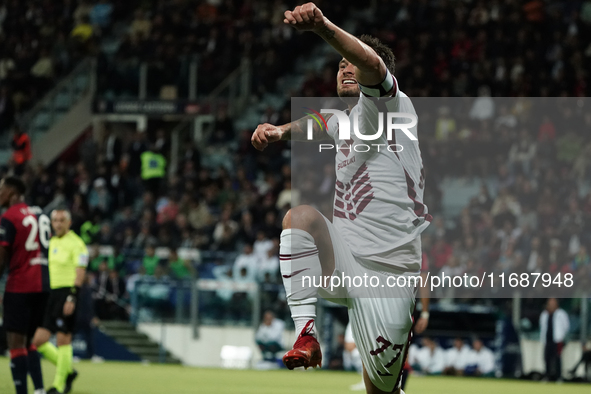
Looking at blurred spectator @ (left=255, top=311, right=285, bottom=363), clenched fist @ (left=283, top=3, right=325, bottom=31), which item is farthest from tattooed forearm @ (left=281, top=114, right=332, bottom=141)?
blurred spectator @ (left=255, top=311, right=285, bottom=363)

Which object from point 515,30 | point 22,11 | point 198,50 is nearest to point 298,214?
point 515,30

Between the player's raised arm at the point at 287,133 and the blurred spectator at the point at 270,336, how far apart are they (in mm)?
10956

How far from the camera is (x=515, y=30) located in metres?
19.5

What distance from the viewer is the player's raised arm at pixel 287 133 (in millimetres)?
4977

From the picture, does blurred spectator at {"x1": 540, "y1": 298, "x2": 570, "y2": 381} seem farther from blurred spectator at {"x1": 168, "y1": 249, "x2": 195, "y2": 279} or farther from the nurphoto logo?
the nurphoto logo

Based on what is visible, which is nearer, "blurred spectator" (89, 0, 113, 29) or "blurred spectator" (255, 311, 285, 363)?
"blurred spectator" (255, 311, 285, 363)

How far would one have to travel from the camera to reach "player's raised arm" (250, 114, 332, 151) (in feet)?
16.3

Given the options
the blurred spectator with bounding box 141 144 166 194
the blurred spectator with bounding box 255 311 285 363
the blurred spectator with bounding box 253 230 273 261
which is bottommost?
the blurred spectator with bounding box 255 311 285 363

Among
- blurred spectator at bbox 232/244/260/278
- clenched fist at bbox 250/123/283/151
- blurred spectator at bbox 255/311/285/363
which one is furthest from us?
blurred spectator at bbox 232/244/260/278

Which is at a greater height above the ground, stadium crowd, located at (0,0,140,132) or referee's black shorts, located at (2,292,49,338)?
stadium crowd, located at (0,0,140,132)

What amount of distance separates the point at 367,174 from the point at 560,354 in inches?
430

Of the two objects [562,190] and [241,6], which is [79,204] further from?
[562,190]

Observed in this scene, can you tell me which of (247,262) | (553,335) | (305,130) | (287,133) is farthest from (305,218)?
(247,262)

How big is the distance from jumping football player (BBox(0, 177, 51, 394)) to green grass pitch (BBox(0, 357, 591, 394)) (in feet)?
5.31
